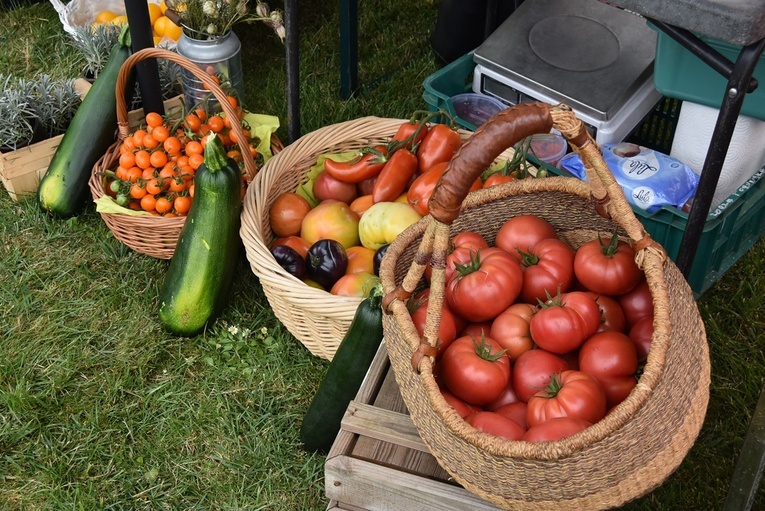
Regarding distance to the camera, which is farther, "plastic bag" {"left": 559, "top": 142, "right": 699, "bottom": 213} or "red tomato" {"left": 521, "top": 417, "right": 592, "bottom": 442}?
"plastic bag" {"left": 559, "top": 142, "right": 699, "bottom": 213}

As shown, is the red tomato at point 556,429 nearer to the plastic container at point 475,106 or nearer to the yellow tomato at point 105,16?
the plastic container at point 475,106

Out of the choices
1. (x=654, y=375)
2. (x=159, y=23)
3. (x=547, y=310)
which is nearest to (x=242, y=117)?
(x=159, y=23)

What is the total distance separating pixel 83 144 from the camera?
276 centimetres

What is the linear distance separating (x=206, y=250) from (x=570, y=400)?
1260 mm

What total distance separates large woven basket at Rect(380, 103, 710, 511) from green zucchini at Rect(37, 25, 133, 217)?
5.04 ft

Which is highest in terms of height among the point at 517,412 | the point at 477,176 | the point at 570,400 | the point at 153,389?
the point at 477,176

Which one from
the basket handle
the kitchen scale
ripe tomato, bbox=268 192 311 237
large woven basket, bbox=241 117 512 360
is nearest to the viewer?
large woven basket, bbox=241 117 512 360

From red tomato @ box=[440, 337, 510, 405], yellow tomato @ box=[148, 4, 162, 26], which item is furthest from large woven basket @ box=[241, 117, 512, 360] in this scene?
yellow tomato @ box=[148, 4, 162, 26]

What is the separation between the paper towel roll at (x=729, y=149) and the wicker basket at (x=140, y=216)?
1.31 metres

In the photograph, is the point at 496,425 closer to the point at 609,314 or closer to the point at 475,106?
the point at 609,314

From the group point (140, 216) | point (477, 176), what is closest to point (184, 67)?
point (140, 216)

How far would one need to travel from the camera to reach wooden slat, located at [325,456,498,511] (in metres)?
1.67

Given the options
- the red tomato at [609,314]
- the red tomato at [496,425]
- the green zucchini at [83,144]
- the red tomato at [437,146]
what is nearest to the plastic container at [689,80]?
the red tomato at [437,146]

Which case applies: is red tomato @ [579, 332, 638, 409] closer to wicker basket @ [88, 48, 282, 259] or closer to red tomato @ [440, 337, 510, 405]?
red tomato @ [440, 337, 510, 405]
